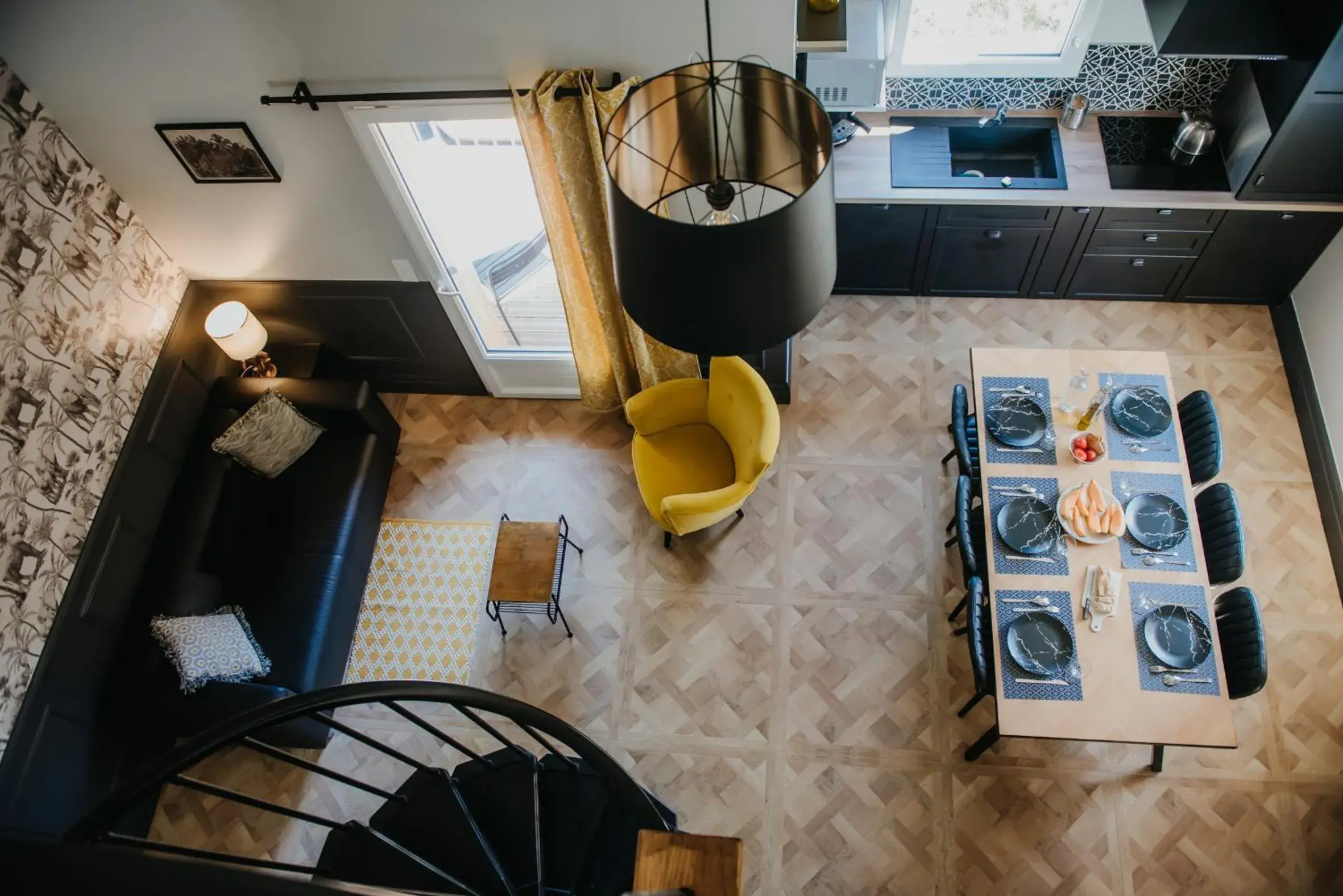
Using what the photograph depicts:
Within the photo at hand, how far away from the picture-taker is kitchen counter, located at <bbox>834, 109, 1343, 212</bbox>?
14.8ft

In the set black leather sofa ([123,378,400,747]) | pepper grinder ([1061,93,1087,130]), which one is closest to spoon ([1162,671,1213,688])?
pepper grinder ([1061,93,1087,130])

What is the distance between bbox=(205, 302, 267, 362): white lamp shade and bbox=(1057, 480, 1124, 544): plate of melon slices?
162 inches

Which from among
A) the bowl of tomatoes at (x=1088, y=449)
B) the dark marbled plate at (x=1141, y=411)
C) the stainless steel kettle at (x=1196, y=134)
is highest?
the stainless steel kettle at (x=1196, y=134)

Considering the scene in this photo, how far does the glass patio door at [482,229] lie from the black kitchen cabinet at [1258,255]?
12.0 ft

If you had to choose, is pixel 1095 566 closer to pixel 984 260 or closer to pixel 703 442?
pixel 703 442

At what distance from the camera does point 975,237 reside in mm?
4918

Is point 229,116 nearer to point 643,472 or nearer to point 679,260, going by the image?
point 643,472

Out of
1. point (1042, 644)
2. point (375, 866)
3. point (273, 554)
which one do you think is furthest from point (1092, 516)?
point (273, 554)

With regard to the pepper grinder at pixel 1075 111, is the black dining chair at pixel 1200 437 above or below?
below

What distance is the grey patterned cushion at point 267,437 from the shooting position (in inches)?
177

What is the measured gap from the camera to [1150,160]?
183 inches

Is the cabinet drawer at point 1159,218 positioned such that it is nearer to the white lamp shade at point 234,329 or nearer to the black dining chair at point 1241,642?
the black dining chair at point 1241,642

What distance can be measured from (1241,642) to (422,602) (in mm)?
3882

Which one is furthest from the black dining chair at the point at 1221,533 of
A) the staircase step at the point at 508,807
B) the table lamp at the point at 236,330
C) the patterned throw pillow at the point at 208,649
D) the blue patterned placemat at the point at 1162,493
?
the table lamp at the point at 236,330
